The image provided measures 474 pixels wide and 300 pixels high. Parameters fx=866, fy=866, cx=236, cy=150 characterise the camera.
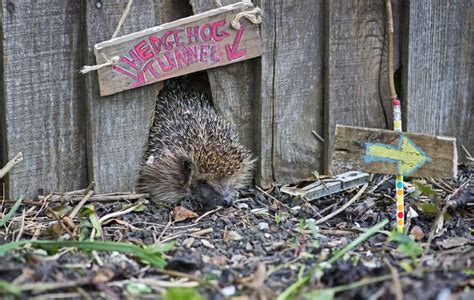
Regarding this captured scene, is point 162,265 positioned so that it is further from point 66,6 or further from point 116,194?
A: point 66,6

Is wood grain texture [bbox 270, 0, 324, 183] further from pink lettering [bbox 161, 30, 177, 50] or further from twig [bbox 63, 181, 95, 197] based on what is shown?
twig [bbox 63, 181, 95, 197]

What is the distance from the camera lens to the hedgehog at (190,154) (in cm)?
582

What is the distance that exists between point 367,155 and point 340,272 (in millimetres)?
1122

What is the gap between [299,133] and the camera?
19.8ft

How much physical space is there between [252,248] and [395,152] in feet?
3.15

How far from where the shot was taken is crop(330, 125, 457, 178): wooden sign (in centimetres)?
470

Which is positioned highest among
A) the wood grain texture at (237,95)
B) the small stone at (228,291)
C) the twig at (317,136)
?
the wood grain texture at (237,95)

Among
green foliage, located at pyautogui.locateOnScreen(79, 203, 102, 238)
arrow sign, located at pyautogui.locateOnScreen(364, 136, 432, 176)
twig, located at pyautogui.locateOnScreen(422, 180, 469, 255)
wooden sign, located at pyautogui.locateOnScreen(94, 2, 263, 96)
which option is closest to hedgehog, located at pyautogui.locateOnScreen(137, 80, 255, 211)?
wooden sign, located at pyautogui.locateOnScreen(94, 2, 263, 96)

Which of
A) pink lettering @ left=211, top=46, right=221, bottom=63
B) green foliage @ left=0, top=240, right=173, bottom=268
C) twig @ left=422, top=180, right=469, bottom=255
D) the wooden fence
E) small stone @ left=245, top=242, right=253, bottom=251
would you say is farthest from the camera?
pink lettering @ left=211, top=46, right=221, bottom=63

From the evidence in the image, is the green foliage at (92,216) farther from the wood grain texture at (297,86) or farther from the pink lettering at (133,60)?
the wood grain texture at (297,86)

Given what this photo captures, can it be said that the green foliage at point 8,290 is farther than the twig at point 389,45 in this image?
No

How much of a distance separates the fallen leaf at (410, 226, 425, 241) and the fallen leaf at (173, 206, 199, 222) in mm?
1358

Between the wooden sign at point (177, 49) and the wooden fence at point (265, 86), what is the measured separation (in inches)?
3.3

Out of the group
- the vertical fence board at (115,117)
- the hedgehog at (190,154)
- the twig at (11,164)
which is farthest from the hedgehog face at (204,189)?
the twig at (11,164)
